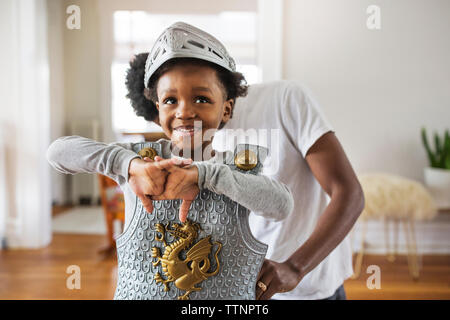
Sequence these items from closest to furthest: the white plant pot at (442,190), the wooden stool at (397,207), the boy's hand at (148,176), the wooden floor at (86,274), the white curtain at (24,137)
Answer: the boy's hand at (148,176) < the wooden stool at (397,207) < the wooden floor at (86,274) < the white plant pot at (442,190) < the white curtain at (24,137)

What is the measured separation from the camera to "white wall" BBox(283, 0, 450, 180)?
60 cm

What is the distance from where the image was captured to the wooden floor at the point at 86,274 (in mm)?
1297

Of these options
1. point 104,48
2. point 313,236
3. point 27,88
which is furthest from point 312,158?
point 27,88

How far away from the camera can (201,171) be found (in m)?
0.38

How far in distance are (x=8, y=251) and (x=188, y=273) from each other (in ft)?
8.60

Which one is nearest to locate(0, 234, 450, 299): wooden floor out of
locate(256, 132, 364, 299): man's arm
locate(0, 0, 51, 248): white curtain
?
locate(0, 0, 51, 248): white curtain

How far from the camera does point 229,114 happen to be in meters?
0.44

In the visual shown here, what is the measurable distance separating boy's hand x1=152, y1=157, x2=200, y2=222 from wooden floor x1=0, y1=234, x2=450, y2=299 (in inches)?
24.0

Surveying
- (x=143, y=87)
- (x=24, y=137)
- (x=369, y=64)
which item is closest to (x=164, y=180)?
(x=143, y=87)

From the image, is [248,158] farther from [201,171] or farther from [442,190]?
[442,190]

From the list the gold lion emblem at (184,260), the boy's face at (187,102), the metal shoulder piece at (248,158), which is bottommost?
the gold lion emblem at (184,260)

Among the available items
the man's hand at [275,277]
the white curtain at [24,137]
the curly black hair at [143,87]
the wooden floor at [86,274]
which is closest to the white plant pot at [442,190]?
the wooden floor at [86,274]

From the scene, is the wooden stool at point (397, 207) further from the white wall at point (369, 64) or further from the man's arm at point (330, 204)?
the man's arm at point (330, 204)

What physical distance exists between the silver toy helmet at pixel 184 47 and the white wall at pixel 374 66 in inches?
10.4
